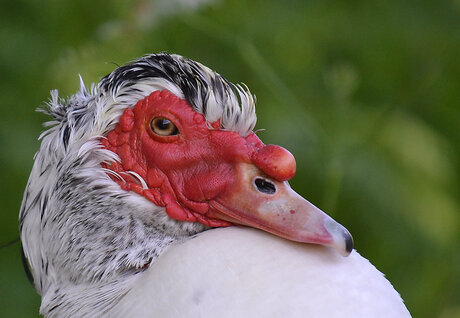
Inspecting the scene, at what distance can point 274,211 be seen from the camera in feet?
5.65

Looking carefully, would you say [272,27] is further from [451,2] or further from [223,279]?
[223,279]

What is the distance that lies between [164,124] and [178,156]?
101 mm

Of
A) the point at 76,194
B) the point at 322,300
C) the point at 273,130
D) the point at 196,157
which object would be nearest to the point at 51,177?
the point at 76,194

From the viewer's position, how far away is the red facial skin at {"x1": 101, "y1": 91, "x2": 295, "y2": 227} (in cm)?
182

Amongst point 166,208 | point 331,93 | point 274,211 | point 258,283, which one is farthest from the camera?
point 331,93

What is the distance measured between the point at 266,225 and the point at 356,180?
73.8 inches

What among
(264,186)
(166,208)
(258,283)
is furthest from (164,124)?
(258,283)

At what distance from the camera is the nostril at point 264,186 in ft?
5.79

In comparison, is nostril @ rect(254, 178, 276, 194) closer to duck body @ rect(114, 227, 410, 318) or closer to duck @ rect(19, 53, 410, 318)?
duck @ rect(19, 53, 410, 318)

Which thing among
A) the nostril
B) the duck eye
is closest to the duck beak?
the nostril

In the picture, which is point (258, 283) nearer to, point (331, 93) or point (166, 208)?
point (166, 208)

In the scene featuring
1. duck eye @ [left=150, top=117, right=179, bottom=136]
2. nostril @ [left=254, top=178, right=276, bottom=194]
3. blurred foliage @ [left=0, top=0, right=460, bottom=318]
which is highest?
nostril @ [left=254, top=178, right=276, bottom=194]

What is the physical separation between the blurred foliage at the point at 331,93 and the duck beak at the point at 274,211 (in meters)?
1.30

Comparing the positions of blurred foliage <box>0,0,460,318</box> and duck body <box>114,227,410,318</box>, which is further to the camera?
blurred foliage <box>0,0,460,318</box>
